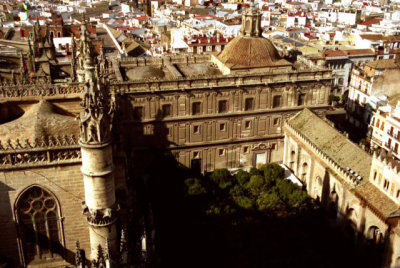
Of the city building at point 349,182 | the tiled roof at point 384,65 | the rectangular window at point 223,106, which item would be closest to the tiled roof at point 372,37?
the tiled roof at point 384,65

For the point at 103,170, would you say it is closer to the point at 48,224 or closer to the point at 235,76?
the point at 48,224

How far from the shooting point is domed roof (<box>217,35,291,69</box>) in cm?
4788

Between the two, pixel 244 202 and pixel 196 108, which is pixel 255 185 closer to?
pixel 244 202

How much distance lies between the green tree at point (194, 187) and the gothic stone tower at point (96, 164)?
67.1 feet

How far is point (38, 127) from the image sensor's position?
18250 millimetres

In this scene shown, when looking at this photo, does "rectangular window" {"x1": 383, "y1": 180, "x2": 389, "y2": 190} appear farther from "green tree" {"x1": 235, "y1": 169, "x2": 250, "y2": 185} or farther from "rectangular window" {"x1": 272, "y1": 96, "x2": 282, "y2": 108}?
"rectangular window" {"x1": 272, "y1": 96, "x2": 282, "y2": 108}

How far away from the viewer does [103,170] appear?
15328mm

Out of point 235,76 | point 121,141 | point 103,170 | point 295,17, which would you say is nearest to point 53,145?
point 103,170

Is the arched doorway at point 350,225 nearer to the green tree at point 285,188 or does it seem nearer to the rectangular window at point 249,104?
the green tree at point 285,188

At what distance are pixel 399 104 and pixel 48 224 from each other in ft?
145

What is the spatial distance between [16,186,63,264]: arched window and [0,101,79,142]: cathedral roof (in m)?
2.43

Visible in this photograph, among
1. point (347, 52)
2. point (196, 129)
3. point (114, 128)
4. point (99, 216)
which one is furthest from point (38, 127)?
point (347, 52)

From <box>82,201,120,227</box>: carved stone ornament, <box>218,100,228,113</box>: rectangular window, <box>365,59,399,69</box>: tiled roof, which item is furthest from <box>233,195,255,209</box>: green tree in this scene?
<box>365,59,399,69</box>: tiled roof

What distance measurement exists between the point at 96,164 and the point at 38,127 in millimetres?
4580
